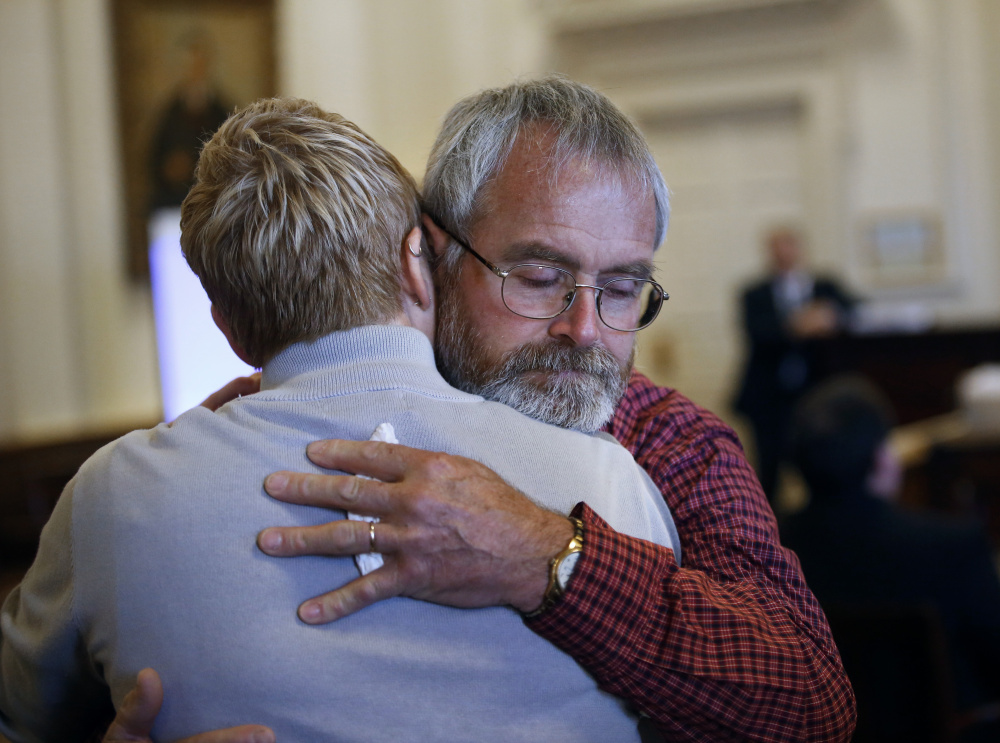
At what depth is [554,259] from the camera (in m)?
1.39

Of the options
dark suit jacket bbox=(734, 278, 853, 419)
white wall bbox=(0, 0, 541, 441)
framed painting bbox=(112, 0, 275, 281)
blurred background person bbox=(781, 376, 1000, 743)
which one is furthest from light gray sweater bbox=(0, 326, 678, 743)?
dark suit jacket bbox=(734, 278, 853, 419)

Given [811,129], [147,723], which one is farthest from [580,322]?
[811,129]

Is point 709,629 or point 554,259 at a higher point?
point 554,259

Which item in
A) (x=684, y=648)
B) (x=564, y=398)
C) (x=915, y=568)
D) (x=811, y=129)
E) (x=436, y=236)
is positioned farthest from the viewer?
(x=811, y=129)

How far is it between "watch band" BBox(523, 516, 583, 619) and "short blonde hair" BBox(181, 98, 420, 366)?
0.35 metres

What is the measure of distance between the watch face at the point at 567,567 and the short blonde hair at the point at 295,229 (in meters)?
0.36

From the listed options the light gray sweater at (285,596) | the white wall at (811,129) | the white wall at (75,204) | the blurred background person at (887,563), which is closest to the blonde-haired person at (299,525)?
the light gray sweater at (285,596)

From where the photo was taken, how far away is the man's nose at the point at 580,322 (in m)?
1.38

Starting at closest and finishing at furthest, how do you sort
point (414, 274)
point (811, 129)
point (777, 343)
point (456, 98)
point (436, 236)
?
point (414, 274), point (436, 236), point (777, 343), point (456, 98), point (811, 129)

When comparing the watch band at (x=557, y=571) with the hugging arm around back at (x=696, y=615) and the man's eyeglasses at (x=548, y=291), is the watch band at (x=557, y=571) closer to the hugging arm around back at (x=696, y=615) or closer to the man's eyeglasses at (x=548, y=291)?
the hugging arm around back at (x=696, y=615)

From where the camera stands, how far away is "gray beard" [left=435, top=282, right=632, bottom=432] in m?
1.34

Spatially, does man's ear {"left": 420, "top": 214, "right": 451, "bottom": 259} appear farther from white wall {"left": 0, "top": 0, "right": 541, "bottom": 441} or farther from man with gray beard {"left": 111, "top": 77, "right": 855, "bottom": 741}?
white wall {"left": 0, "top": 0, "right": 541, "bottom": 441}

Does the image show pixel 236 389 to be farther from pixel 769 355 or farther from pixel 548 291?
pixel 769 355

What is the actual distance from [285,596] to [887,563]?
175 centimetres
